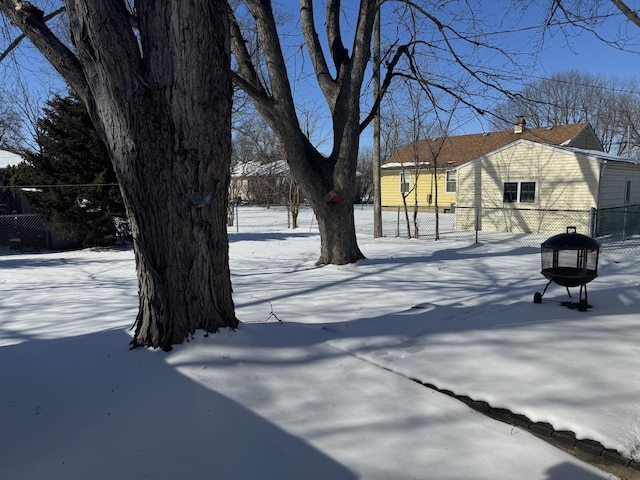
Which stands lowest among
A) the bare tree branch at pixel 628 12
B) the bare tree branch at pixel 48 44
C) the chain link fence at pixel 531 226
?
the chain link fence at pixel 531 226

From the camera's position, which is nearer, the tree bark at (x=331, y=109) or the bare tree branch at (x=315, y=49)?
the tree bark at (x=331, y=109)

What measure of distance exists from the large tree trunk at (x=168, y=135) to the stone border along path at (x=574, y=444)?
2081 millimetres

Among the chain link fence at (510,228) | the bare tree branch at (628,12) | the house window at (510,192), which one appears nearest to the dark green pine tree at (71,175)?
the chain link fence at (510,228)

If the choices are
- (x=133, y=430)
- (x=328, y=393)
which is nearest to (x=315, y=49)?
(x=328, y=393)

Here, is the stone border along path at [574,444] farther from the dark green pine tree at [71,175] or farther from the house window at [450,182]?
the house window at [450,182]

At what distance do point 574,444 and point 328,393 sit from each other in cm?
138

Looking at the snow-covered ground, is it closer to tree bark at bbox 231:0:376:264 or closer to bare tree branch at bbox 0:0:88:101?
bare tree branch at bbox 0:0:88:101

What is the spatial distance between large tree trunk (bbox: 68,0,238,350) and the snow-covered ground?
42 cm

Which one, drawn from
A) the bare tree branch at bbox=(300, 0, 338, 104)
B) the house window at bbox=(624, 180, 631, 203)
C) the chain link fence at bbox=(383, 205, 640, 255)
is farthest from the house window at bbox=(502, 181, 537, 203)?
the bare tree branch at bbox=(300, 0, 338, 104)

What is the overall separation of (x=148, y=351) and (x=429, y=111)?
1202 centimetres

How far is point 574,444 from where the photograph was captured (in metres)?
2.27

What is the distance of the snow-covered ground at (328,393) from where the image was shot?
212cm

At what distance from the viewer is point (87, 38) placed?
2.99 meters

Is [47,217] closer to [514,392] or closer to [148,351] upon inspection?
[148,351]
